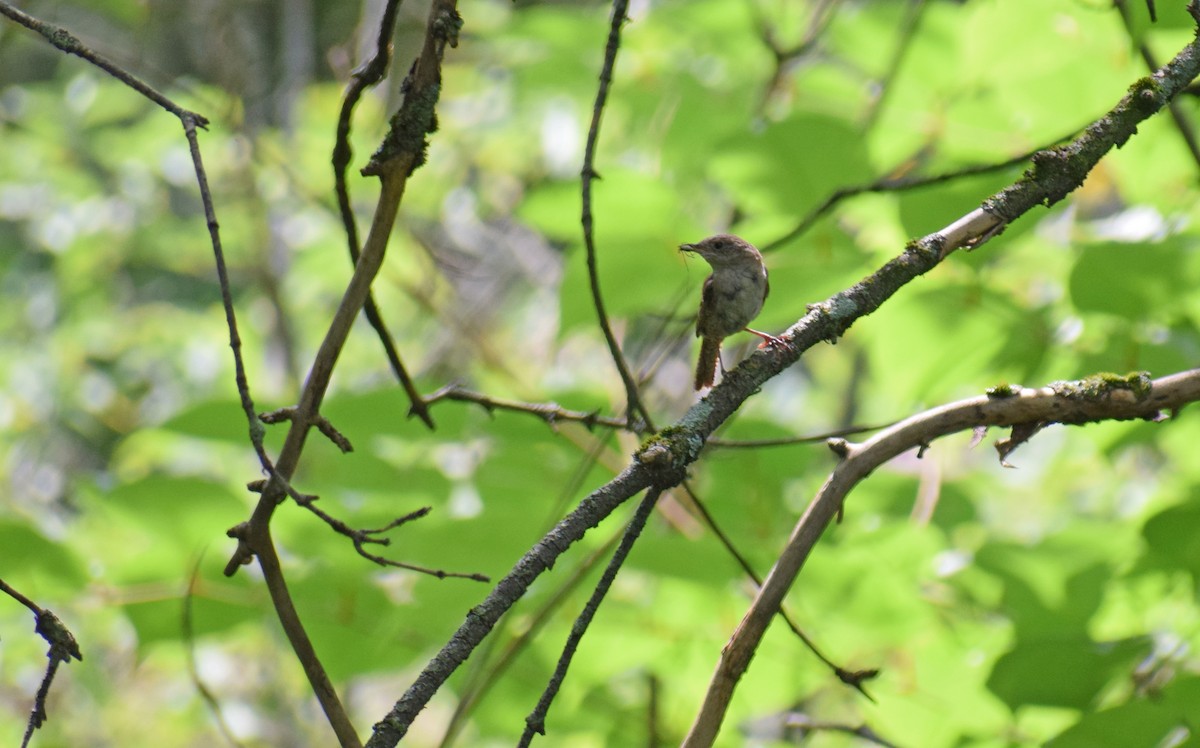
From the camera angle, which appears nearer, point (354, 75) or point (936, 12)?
point (354, 75)

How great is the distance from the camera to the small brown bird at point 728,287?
84.4 inches

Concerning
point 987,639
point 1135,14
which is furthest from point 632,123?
point 987,639

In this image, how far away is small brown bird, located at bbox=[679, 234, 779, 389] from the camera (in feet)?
7.04

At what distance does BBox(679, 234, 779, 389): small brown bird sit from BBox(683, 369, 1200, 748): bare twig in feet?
2.62

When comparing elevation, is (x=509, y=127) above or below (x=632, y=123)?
above

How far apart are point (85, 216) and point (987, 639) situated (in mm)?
5944

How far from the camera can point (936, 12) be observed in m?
2.67

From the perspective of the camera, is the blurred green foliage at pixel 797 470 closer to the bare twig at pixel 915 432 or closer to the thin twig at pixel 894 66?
the thin twig at pixel 894 66

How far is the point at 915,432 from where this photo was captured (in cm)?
125

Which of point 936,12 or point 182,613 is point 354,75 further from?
point 936,12

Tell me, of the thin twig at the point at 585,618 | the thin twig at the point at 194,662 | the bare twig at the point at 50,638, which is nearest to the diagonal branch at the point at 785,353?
the thin twig at the point at 585,618

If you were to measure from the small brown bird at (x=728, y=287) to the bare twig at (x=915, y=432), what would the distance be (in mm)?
800

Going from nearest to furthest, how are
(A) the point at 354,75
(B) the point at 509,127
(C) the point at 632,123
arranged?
(A) the point at 354,75, (C) the point at 632,123, (B) the point at 509,127

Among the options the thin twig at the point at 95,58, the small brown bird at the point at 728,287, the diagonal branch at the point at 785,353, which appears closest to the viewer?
the diagonal branch at the point at 785,353
